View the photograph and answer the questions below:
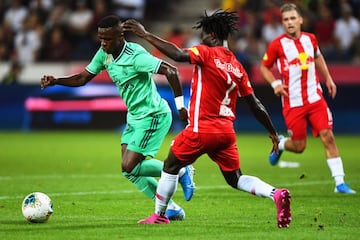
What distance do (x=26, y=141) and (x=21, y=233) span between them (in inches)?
531

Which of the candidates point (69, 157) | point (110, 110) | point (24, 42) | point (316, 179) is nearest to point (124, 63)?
point (316, 179)

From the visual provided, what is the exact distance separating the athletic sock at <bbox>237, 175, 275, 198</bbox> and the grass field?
32 cm

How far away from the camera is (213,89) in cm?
875

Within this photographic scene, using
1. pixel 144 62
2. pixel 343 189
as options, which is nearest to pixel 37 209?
pixel 144 62

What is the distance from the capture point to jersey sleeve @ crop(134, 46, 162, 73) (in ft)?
31.0

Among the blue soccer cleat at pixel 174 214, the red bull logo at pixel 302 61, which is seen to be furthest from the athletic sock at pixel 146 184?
the red bull logo at pixel 302 61

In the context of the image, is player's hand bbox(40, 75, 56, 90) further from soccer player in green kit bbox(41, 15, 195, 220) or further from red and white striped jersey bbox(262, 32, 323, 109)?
red and white striped jersey bbox(262, 32, 323, 109)

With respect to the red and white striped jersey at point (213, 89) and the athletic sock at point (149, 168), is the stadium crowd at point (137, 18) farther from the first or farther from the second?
the red and white striped jersey at point (213, 89)

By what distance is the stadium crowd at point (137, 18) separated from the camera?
23.8 metres

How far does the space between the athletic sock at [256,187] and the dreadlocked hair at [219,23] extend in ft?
4.45

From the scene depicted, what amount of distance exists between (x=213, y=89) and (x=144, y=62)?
1.08 meters

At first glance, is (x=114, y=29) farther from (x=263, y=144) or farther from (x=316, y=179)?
(x=263, y=144)

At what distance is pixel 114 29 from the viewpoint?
951 centimetres

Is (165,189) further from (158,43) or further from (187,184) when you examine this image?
(158,43)
